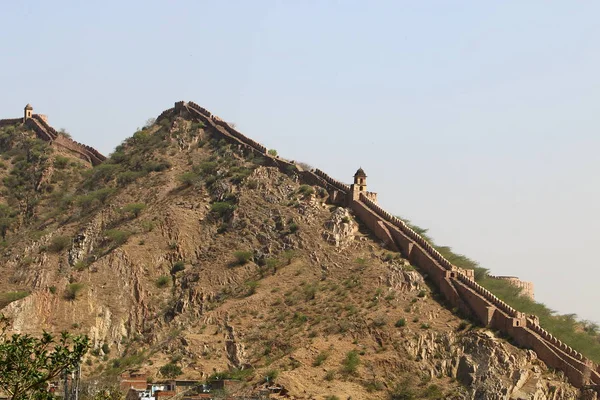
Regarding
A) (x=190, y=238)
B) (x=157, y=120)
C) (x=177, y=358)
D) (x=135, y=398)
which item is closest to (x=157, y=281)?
(x=190, y=238)

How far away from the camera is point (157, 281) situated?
52.2m

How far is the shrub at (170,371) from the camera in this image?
4516cm

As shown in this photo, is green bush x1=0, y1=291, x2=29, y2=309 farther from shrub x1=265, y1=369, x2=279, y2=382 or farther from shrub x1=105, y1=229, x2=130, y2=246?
shrub x1=265, y1=369, x2=279, y2=382

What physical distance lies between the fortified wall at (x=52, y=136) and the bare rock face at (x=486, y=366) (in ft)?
93.6

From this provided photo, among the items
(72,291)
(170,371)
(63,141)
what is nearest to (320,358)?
(170,371)

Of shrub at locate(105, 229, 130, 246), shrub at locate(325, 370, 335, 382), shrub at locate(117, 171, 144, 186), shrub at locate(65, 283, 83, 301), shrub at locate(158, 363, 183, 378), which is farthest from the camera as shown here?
shrub at locate(117, 171, 144, 186)

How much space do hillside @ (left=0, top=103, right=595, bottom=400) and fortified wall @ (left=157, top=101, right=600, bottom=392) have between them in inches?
3.3

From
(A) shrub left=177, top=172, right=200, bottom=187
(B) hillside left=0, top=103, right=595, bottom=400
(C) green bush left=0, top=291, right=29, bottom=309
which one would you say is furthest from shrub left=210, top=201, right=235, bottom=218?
(C) green bush left=0, top=291, right=29, bottom=309

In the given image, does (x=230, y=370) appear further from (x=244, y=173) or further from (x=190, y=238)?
(x=244, y=173)

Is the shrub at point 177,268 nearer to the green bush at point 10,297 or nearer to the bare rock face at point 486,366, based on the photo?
the green bush at point 10,297

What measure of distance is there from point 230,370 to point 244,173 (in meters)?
13.3

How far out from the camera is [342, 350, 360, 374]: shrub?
4359 centimetres

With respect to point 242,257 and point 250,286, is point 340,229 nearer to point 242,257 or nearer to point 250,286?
point 242,257

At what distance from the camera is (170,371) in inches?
1785
